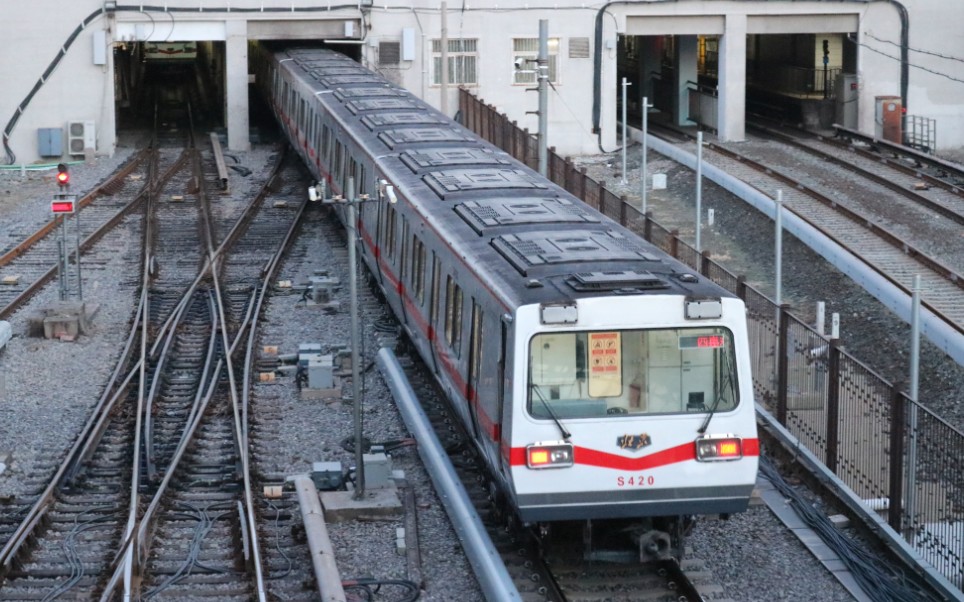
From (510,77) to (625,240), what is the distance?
24.7 m

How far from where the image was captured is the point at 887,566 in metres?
11.9

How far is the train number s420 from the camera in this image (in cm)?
1079

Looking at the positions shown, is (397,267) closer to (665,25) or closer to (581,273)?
(581,273)

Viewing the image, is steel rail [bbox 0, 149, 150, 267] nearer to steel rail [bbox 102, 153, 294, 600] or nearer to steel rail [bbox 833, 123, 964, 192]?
steel rail [bbox 102, 153, 294, 600]

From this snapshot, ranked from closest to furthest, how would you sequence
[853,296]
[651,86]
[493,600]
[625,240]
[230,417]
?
[493,600], [625,240], [230,417], [853,296], [651,86]

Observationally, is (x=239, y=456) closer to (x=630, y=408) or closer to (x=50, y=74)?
→ (x=630, y=408)

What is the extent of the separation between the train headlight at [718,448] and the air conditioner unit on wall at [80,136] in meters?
26.8

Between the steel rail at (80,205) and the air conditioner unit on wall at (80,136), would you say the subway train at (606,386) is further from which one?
the air conditioner unit on wall at (80,136)

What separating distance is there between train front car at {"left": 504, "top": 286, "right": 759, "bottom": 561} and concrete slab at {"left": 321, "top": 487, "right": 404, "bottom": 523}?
243 centimetres

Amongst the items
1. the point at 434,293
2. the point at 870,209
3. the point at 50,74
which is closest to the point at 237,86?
the point at 50,74

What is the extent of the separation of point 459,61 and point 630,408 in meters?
26.9

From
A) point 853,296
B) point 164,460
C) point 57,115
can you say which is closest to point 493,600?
point 164,460

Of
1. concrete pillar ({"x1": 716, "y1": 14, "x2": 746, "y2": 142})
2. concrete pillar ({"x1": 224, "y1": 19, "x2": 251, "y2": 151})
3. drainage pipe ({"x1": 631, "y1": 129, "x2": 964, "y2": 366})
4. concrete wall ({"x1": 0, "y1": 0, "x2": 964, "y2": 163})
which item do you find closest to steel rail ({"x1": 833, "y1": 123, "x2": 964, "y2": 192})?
concrete wall ({"x1": 0, "y1": 0, "x2": 964, "y2": 163})

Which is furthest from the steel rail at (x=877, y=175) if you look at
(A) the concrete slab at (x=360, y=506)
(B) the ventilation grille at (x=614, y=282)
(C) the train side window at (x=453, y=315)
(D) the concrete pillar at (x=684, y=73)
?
(B) the ventilation grille at (x=614, y=282)
